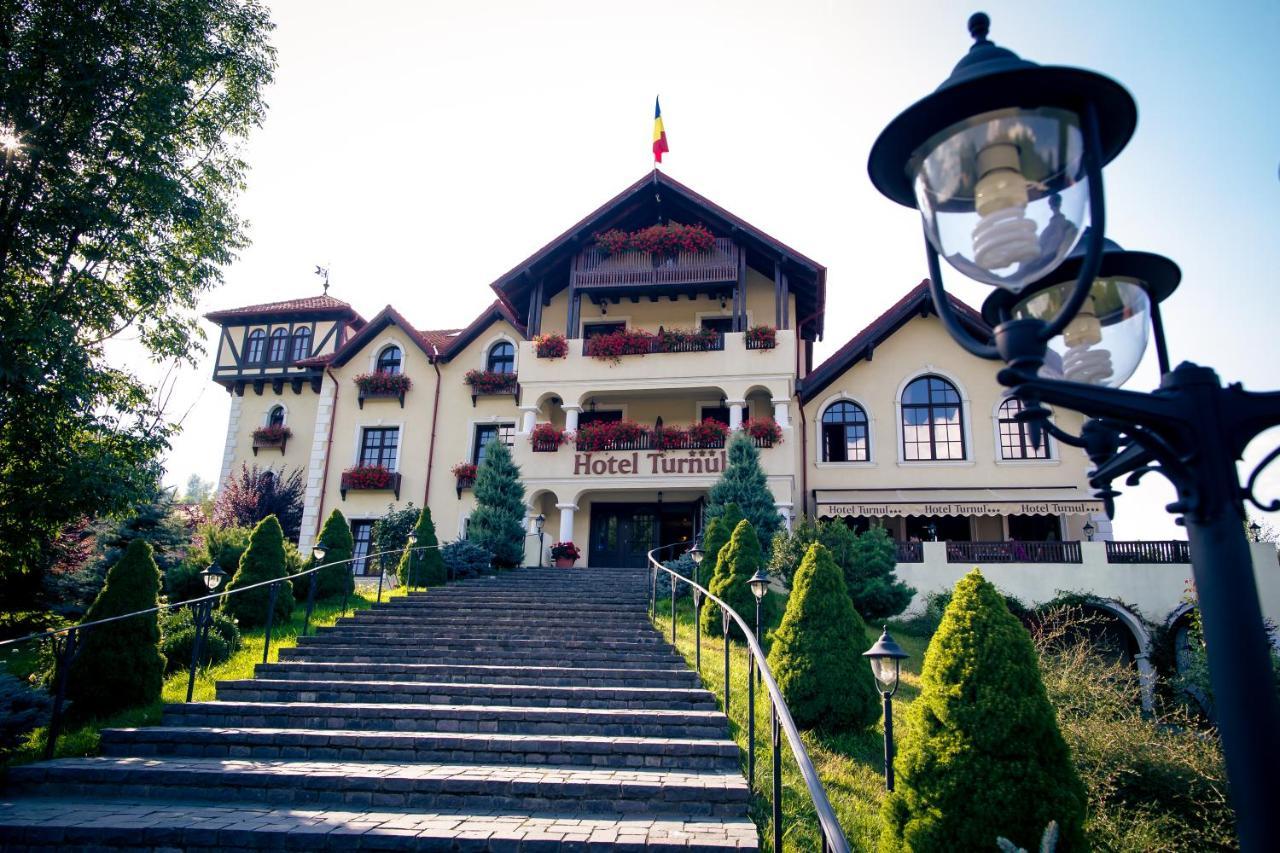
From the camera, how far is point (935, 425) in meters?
22.2

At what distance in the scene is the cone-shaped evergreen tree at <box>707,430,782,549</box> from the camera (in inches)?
752

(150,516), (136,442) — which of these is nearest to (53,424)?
(136,442)

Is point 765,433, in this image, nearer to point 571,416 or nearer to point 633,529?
point 633,529

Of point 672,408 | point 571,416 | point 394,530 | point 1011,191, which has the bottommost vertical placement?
point 1011,191

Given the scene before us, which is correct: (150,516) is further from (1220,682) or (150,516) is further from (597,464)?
(1220,682)

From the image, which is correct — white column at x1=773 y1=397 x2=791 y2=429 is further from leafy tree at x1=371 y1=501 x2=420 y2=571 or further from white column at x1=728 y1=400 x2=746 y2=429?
leafy tree at x1=371 y1=501 x2=420 y2=571

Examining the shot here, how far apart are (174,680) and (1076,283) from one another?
41.9 feet

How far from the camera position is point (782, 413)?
69.3 feet

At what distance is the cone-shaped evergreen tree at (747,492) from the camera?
62.7 ft

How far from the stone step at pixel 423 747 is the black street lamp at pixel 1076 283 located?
5.84 metres

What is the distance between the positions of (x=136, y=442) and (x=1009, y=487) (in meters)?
19.9

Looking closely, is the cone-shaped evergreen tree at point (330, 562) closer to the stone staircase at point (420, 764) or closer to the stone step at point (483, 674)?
the stone staircase at point (420, 764)

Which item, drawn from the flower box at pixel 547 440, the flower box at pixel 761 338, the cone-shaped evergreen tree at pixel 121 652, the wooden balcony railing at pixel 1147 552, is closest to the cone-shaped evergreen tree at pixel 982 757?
the cone-shaped evergreen tree at pixel 121 652

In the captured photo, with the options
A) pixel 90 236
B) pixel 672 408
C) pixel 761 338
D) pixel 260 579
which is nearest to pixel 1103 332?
pixel 90 236
